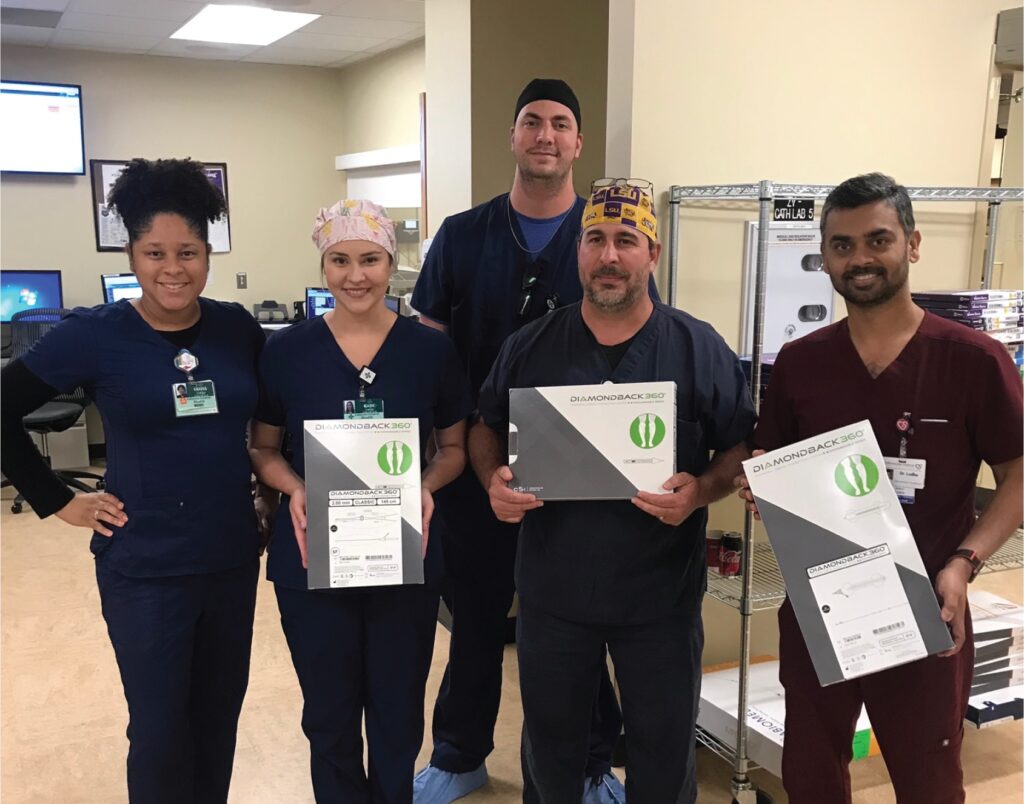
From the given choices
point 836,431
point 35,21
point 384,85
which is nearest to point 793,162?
point 836,431

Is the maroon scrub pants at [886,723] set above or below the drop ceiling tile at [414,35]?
below

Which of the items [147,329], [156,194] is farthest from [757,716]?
[156,194]

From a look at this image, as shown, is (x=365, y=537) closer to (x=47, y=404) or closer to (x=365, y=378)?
(x=365, y=378)

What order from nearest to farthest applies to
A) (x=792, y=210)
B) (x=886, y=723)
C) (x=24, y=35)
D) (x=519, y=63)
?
(x=886, y=723), (x=792, y=210), (x=519, y=63), (x=24, y=35)

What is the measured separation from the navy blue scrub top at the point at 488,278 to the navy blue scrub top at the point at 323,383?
0.37 m

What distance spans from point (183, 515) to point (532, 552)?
0.70 m

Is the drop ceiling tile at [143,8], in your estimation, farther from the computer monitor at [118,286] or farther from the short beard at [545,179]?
the short beard at [545,179]

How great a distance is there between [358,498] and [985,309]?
5.78 feet

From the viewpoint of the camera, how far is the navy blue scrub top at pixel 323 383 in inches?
68.2

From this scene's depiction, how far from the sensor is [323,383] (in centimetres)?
173

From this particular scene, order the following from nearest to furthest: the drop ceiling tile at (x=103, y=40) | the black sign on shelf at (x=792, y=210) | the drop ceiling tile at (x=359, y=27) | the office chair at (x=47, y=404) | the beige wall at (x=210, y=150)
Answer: the black sign on shelf at (x=792, y=210)
the office chair at (x=47, y=404)
the drop ceiling tile at (x=359, y=27)
the drop ceiling tile at (x=103, y=40)
the beige wall at (x=210, y=150)

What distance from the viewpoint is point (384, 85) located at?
19.7 ft

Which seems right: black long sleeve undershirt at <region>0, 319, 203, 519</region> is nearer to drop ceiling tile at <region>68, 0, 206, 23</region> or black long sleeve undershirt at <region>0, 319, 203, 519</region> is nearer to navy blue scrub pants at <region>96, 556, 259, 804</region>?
navy blue scrub pants at <region>96, 556, 259, 804</region>

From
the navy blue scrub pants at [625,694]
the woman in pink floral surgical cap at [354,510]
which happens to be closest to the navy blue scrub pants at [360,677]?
the woman in pink floral surgical cap at [354,510]
